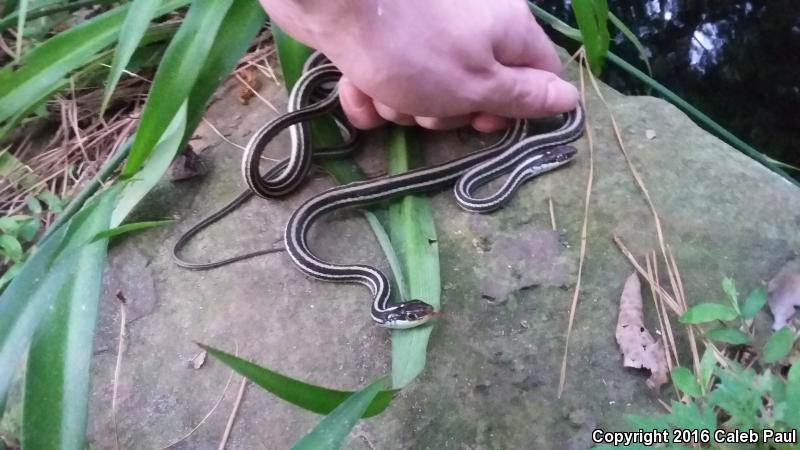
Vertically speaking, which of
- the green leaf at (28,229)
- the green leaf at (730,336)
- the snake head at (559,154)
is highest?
the snake head at (559,154)

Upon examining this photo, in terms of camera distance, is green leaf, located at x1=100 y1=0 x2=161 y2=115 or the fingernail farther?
the fingernail

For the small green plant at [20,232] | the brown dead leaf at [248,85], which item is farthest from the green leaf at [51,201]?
the brown dead leaf at [248,85]

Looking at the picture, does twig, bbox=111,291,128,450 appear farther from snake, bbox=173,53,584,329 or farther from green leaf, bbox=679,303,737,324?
green leaf, bbox=679,303,737,324

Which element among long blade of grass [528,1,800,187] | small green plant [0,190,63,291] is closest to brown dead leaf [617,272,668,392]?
long blade of grass [528,1,800,187]

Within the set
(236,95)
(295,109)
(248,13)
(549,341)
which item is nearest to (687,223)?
(549,341)

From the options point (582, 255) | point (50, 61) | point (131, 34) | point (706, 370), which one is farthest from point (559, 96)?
point (50, 61)

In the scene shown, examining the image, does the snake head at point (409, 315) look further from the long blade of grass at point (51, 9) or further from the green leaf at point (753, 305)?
the long blade of grass at point (51, 9)
